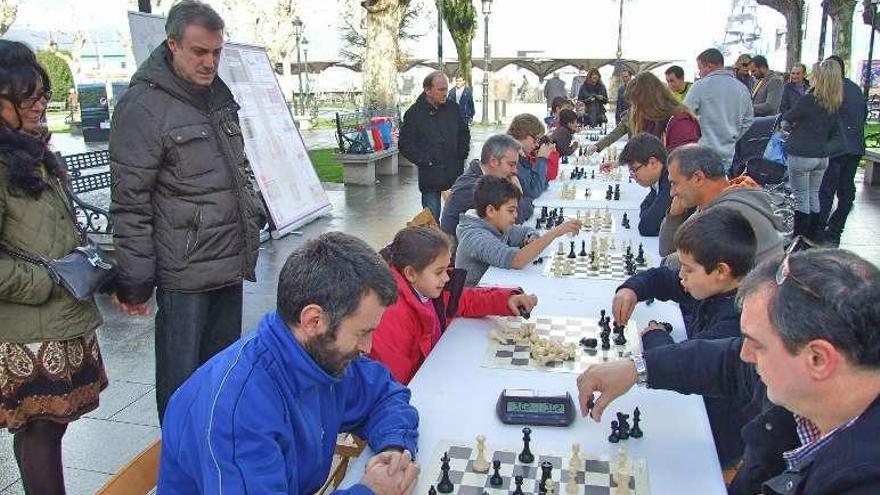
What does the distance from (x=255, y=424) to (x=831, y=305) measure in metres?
1.18

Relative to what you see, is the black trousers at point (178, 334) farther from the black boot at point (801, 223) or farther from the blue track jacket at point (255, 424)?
the black boot at point (801, 223)

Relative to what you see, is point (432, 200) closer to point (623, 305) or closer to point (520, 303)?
point (520, 303)

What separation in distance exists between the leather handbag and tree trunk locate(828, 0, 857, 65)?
61.3 ft

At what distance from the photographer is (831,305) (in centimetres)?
125

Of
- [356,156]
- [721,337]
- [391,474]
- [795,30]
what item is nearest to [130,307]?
[391,474]

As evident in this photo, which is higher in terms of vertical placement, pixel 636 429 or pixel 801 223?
pixel 636 429

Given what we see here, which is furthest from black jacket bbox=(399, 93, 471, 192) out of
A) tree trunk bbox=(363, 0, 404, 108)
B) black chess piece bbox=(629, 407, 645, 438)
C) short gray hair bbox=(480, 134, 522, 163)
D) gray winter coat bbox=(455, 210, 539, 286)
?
tree trunk bbox=(363, 0, 404, 108)

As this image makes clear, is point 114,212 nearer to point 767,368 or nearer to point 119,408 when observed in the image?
point 119,408

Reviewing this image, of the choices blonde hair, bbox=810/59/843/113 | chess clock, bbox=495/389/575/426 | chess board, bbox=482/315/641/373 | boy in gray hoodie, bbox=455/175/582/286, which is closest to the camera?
chess clock, bbox=495/389/575/426

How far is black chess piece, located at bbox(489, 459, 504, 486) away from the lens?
1.80 m

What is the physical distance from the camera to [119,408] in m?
3.73

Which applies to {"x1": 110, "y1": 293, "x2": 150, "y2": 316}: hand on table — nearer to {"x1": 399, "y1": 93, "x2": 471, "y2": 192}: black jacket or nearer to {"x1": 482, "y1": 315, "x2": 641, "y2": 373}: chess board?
{"x1": 482, "y1": 315, "x2": 641, "y2": 373}: chess board

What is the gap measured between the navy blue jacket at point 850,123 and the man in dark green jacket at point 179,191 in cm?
626

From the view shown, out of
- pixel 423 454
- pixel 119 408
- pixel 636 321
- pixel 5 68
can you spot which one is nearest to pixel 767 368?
pixel 423 454
